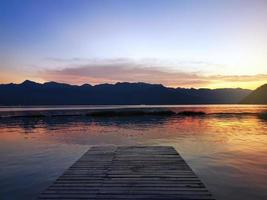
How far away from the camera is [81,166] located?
15375mm

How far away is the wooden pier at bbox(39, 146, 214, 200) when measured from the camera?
35.0ft

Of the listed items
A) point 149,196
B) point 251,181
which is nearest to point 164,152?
point 251,181

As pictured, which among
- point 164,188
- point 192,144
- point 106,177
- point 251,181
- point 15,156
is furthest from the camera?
point 192,144

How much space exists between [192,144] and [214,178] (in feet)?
45.5

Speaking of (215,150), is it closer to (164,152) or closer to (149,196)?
(164,152)

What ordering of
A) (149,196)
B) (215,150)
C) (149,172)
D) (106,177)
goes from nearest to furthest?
1. (149,196)
2. (106,177)
3. (149,172)
4. (215,150)

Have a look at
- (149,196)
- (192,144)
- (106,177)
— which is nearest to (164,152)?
(106,177)

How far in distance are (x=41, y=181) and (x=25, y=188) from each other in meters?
1.36

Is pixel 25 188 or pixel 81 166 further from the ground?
pixel 81 166

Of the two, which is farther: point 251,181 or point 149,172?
point 251,181

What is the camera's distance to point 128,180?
1247 cm

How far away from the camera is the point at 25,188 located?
15.6 m

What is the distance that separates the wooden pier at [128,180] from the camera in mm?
10682

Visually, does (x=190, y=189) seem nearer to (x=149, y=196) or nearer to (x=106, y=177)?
(x=149, y=196)
